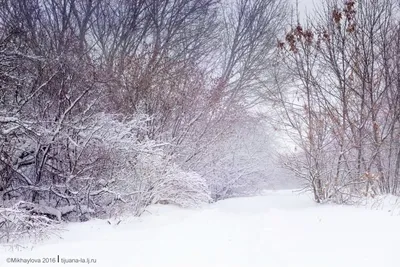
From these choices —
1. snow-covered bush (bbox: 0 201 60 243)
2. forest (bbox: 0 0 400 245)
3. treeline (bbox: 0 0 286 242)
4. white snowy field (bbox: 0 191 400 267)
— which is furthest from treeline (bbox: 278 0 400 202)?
snow-covered bush (bbox: 0 201 60 243)

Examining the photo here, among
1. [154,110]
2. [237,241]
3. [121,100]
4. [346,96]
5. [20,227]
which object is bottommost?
[20,227]

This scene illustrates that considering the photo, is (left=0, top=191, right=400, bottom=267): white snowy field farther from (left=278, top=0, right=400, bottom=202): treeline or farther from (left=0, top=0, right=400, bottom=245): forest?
(left=278, top=0, right=400, bottom=202): treeline

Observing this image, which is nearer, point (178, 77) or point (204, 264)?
point (204, 264)

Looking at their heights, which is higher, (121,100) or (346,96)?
(346,96)

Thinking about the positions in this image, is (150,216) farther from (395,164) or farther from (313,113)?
(395,164)

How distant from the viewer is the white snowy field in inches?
170

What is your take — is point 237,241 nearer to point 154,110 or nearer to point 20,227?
point 20,227

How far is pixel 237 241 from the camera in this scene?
536 cm

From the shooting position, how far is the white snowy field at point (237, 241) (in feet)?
14.2

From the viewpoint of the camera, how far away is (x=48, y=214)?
8.09 meters

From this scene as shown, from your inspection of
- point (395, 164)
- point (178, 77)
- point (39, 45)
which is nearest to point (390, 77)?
point (395, 164)

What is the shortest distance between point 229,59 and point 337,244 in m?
12.1

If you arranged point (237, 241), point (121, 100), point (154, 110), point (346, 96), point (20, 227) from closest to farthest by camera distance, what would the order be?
point (237, 241), point (20, 227), point (346, 96), point (121, 100), point (154, 110)

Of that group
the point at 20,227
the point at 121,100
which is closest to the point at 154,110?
the point at 121,100
